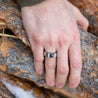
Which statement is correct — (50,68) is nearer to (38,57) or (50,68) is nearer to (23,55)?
(38,57)

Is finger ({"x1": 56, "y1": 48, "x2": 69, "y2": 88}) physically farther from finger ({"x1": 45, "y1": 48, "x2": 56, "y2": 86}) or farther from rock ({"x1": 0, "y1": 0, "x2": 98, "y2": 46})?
rock ({"x1": 0, "y1": 0, "x2": 98, "y2": 46})

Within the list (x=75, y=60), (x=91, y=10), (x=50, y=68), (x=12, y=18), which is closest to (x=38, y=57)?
(x=50, y=68)

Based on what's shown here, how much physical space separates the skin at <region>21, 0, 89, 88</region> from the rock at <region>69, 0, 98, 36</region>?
2.00 ft

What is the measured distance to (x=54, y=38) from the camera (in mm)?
1417

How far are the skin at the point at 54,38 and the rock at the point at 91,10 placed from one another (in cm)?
61

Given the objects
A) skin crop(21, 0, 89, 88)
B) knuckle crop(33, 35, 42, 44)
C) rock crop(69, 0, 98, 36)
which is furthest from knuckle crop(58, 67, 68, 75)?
rock crop(69, 0, 98, 36)

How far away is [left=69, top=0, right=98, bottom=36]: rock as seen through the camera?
2.09m

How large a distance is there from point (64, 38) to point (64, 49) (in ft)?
0.31

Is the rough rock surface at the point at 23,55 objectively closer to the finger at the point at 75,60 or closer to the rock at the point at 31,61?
the rock at the point at 31,61

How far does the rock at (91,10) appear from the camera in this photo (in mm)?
2090

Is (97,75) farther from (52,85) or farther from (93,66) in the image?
(52,85)

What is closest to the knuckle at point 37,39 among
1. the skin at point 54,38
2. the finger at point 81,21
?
the skin at point 54,38

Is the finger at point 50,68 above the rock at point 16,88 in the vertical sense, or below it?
above

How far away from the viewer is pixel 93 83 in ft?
Result: 5.31
